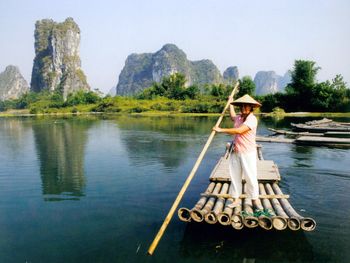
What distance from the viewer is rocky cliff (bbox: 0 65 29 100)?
598 ft

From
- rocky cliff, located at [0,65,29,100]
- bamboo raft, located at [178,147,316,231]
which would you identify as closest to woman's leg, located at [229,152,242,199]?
bamboo raft, located at [178,147,316,231]

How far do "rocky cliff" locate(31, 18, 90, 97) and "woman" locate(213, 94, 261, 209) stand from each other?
130 meters

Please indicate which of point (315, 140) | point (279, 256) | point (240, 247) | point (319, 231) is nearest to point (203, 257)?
point (240, 247)

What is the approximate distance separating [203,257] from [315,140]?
41.3ft

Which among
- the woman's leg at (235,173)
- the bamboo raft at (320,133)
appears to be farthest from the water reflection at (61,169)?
the bamboo raft at (320,133)

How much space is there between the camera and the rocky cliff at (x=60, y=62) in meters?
134

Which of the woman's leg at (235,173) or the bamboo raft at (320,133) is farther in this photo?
the bamboo raft at (320,133)

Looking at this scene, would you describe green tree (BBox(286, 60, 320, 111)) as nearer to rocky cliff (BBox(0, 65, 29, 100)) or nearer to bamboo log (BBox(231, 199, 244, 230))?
bamboo log (BBox(231, 199, 244, 230))

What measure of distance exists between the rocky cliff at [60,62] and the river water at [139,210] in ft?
403

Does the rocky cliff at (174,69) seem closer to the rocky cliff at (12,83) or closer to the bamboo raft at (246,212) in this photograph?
the rocky cliff at (12,83)

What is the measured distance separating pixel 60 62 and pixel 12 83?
204 feet

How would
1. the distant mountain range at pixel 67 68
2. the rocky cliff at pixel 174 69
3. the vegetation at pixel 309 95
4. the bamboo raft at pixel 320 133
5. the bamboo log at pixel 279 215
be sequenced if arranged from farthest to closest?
the rocky cliff at pixel 174 69 < the distant mountain range at pixel 67 68 < the vegetation at pixel 309 95 < the bamboo raft at pixel 320 133 < the bamboo log at pixel 279 215

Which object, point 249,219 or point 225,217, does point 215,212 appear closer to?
point 225,217

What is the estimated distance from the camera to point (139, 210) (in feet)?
24.1
